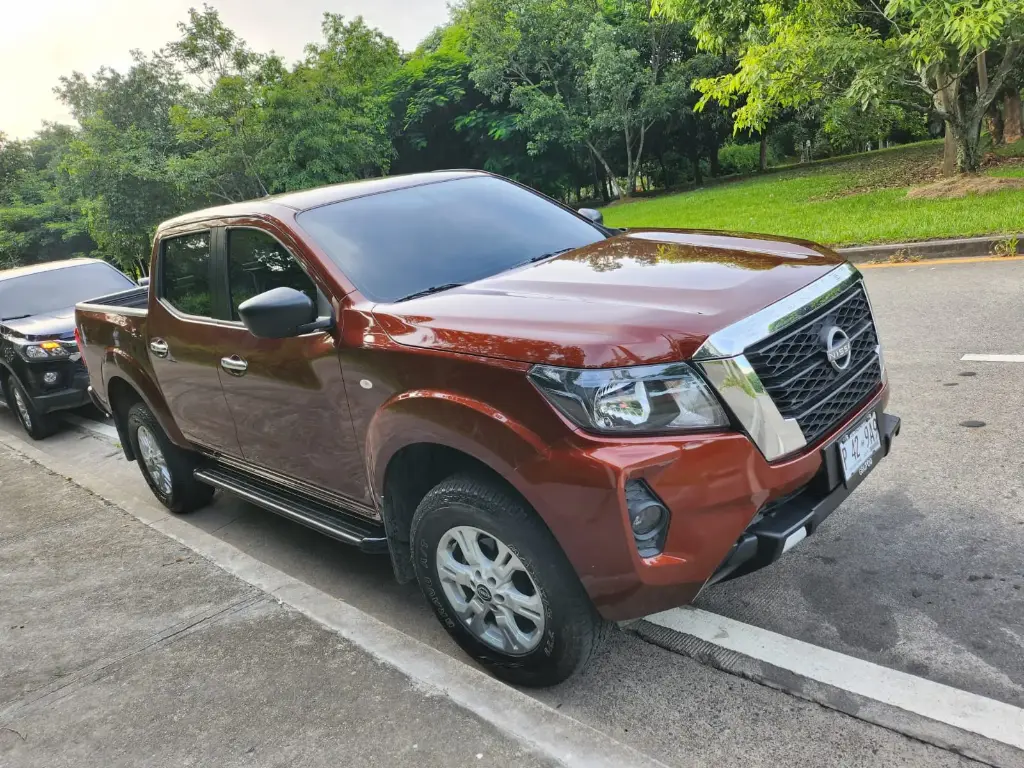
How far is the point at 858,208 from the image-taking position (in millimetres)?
13523

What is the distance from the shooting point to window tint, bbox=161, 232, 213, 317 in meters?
4.08

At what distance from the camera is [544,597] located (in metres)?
2.53

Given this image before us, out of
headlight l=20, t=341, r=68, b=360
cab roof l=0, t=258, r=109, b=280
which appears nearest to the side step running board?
headlight l=20, t=341, r=68, b=360

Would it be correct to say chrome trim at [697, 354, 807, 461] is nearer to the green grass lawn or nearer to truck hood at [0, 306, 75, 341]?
truck hood at [0, 306, 75, 341]

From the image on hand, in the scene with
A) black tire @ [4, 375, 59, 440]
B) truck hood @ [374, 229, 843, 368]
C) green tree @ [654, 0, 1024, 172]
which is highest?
green tree @ [654, 0, 1024, 172]

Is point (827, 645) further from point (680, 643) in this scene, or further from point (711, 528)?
point (711, 528)

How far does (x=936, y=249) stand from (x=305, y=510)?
314 inches

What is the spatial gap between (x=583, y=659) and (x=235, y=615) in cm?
166

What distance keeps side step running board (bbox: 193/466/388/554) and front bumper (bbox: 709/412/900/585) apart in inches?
54.2

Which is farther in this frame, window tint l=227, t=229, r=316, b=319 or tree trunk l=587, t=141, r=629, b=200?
tree trunk l=587, t=141, r=629, b=200

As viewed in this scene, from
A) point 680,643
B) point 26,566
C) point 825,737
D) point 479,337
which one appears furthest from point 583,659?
point 26,566

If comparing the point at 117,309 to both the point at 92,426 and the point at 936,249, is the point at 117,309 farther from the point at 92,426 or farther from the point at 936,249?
the point at 936,249

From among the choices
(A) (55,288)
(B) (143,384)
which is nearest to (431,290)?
(B) (143,384)

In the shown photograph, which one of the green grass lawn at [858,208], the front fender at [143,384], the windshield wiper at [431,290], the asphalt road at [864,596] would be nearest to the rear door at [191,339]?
the front fender at [143,384]
